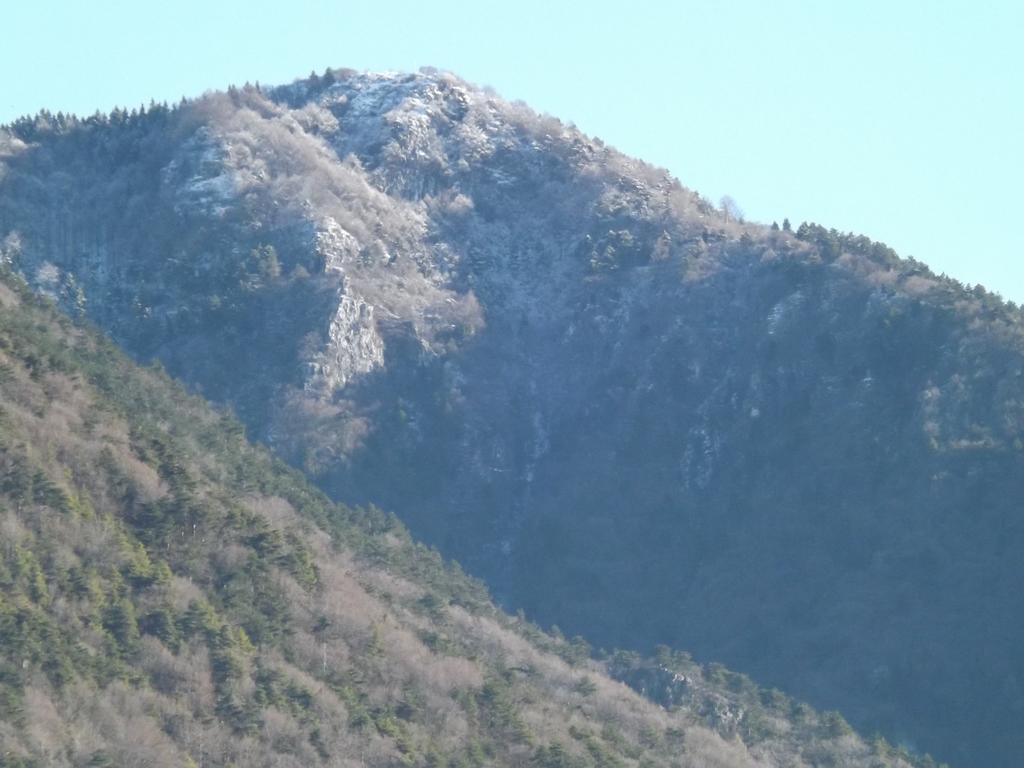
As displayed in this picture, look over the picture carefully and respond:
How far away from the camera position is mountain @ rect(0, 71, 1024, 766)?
9888 centimetres

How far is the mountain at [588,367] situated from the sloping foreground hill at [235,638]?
13403mm

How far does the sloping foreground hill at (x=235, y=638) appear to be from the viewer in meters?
59.8

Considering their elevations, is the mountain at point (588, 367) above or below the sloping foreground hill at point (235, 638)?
above

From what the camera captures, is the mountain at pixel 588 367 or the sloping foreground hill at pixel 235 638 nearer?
the sloping foreground hill at pixel 235 638

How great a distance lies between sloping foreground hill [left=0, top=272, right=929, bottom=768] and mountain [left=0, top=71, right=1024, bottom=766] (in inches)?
528

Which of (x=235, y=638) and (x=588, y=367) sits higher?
(x=588, y=367)

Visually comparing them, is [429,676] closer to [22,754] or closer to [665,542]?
[22,754]

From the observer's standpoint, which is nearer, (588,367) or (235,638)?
(235,638)

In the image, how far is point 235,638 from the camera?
6612 centimetres

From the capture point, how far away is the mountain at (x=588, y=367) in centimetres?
9888

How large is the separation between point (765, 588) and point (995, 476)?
500 inches

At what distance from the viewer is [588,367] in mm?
120750

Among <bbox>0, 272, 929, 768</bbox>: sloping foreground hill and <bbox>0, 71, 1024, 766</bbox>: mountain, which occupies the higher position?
<bbox>0, 71, 1024, 766</bbox>: mountain

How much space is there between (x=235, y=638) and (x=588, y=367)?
5704 cm
